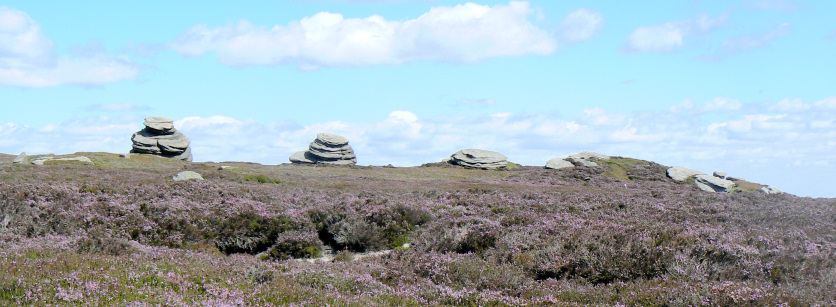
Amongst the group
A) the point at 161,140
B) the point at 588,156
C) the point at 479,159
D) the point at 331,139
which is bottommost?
the point at 479,159

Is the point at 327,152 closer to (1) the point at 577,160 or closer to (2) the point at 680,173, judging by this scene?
(1) the point at 577,160

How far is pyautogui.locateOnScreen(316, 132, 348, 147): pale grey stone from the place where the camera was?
80.6 meters

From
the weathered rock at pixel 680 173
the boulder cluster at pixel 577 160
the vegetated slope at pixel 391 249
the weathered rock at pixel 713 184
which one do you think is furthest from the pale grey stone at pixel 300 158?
the vegetated slope at pixel 391 249

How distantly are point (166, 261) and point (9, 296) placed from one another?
3025 mm

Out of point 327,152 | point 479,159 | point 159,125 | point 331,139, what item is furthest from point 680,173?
point 159,125

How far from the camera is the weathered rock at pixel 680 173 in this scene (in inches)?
2199

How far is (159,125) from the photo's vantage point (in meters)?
75.5

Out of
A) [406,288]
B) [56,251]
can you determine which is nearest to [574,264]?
[406,288]

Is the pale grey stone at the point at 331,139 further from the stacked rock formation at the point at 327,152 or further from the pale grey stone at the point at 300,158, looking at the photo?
the pale grey stone at the point at 300,158

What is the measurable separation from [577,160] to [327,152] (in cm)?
3607

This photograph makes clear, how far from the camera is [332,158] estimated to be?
79312 mm

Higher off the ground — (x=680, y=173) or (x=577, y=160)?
(x=577, y=160)

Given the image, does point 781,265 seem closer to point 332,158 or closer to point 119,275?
point 119,275

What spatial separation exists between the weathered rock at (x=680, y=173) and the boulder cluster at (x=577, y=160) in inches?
304
